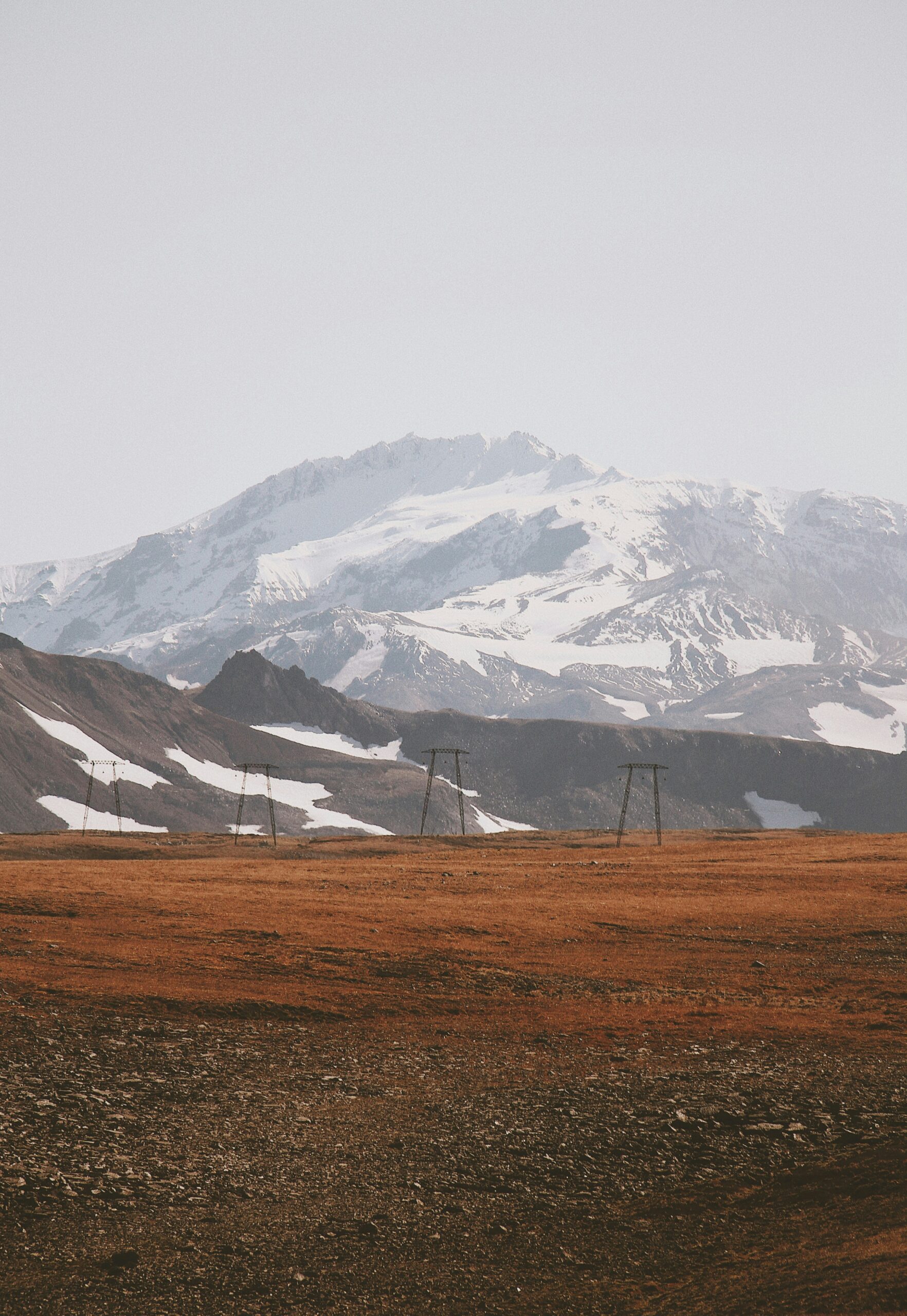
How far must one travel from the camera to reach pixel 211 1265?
1364 cm

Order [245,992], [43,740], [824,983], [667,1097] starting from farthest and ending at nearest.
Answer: [43,740] → [824,983] → [245,992] → [667,1097]

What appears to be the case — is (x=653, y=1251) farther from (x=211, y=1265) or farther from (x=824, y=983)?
(x=824, y=983)

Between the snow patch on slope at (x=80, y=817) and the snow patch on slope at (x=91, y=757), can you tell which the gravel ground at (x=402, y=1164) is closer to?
the snow patch on slope at (x=80, y=817)

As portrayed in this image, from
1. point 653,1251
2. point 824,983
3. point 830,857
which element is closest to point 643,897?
point 824,983

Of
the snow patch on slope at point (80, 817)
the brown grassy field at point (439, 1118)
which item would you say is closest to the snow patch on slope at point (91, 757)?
the snow patch on slope at point (80, 817)

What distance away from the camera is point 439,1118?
1862cm

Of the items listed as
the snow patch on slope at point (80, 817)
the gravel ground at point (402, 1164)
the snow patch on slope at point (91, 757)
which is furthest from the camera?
the snow patch on slope at point (91, 757)

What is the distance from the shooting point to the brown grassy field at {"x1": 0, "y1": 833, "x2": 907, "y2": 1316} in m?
13.5

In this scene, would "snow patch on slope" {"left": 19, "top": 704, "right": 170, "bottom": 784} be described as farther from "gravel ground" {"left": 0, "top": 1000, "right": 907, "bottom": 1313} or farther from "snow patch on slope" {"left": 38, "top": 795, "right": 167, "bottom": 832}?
"gravel ground" {"left": 0, "top": 1000, "right": 907, "bottom": 1313}

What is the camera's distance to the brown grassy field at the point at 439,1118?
13.5 meters

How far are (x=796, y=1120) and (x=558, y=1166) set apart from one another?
4303 mm

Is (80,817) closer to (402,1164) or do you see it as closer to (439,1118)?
(439,1118)

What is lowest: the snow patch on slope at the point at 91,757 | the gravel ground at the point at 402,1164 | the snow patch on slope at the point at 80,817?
the snow patch on slope at the point at 80,817

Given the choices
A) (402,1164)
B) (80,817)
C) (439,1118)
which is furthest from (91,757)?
(402,1164)
